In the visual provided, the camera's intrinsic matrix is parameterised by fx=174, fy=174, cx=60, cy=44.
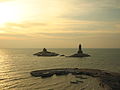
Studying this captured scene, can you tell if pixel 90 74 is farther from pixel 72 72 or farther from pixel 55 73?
pixel 55 73

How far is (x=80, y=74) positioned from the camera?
8581cm

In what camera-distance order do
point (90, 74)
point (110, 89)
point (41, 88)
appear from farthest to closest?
point (90, 74) < point (41, 88) < point (110, 89)

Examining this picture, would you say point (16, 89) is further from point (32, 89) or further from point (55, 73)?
point (55, 73)

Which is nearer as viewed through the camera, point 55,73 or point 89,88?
point 89,88

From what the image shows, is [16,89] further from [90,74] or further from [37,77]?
[90,74]

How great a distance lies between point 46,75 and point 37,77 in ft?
14.5

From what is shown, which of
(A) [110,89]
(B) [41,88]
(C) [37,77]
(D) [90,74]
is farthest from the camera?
(D) [90,74]

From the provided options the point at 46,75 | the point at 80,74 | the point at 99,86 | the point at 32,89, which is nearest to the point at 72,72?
the point at 80,74

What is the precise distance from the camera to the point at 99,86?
61750 millimetres

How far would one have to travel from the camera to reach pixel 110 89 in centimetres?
5403

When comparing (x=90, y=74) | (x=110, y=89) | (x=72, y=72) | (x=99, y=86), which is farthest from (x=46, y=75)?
(x=110, y=89)

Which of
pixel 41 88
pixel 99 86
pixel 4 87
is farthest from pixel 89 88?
pixel 4 87

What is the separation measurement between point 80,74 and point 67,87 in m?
27.0

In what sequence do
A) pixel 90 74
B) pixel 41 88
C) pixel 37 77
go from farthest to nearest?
pixel 90 74, pixel 37 77, pixel 41 88
